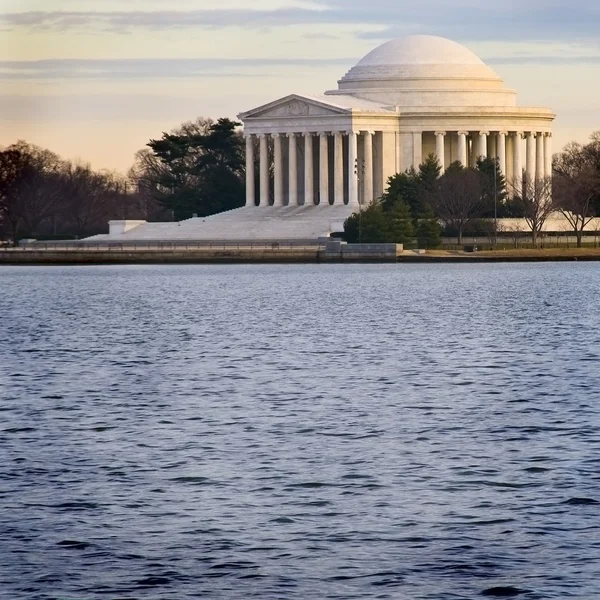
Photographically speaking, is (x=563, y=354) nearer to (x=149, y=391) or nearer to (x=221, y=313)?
(x=149, y=391)

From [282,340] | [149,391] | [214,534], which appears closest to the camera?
[214,534]

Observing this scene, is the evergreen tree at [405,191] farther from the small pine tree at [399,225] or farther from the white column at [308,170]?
the white column at [308,170]

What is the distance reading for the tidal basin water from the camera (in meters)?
26.6

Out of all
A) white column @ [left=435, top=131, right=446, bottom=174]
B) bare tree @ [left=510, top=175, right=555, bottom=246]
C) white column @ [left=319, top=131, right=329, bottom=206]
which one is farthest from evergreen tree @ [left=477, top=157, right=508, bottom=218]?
white column @ [left=319, top=131, right=329, bottom=206]

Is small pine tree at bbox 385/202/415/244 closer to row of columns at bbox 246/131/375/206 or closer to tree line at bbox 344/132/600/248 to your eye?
tree line at bbox 344/132/600/248

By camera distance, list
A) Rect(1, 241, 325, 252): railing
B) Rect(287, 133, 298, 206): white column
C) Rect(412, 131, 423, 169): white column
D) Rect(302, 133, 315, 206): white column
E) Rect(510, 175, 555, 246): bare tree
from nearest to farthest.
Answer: Rect(1, 241, 325, 252): railing, Rect(510, 175, 555, 246): bare tree, Rect(302, 133, 315, 206): white column, Rect(287, 133, 298, 206): white column, Rect(412, 131, 423, 169): white column

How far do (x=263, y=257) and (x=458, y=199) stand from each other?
17.8 meters

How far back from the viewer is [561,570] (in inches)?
1041

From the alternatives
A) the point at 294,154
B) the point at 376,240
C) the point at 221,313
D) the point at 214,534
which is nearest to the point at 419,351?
the point at 221,313

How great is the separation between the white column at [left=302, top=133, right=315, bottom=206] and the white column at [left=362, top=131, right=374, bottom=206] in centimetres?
539

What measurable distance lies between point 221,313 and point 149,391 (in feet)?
133

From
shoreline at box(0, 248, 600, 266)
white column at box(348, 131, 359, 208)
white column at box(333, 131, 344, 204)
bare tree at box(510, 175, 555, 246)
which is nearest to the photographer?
shoreline at box(0, 248, 600, 266)

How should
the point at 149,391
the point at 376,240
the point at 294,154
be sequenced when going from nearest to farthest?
the point at 149,391, the point at 376,240, the point at 294,154

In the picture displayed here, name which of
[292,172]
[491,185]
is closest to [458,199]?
[491,185]
